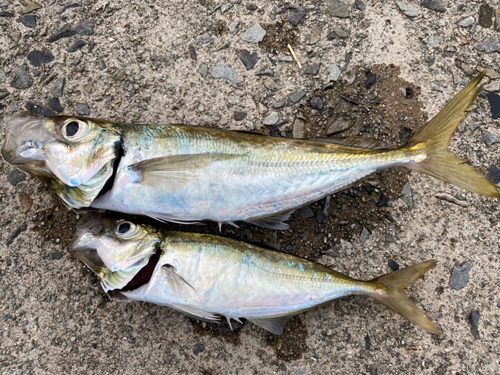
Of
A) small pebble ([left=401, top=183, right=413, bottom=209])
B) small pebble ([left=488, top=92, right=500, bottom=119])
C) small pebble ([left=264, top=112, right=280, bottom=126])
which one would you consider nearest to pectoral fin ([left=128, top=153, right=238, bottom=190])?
small pebble ([left=264, top=112, right=280, bottom=126])

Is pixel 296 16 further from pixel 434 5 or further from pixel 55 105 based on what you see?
pixel 55 105

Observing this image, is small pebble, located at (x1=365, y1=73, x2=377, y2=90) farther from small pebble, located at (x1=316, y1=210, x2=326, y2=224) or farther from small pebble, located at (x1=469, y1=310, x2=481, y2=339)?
small pebble, located at (x1=469, y1=310, x2=481, y2=339)

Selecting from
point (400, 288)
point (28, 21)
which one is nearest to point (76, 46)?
point (28, 21)

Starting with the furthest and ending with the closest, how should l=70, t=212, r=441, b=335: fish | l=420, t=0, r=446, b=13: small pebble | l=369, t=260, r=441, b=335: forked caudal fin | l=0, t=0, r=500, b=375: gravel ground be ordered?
l=420, t=0, r=446, b=13: small pebble → l=0, t=0, r=500, b=375: gravel ground → l=369, t=260, r=441, b=335: forked caudal fin → l=70, t=212, r=441, b=335: fish

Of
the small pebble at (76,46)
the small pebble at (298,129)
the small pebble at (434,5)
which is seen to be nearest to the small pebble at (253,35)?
the small pebble at (298,129)

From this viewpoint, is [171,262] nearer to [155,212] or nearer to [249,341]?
[155,212]

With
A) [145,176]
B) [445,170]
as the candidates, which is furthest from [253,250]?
[445,170]

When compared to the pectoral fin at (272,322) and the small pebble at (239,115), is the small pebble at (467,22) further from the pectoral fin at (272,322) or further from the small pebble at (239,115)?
the pectoral fin at (272,322)
